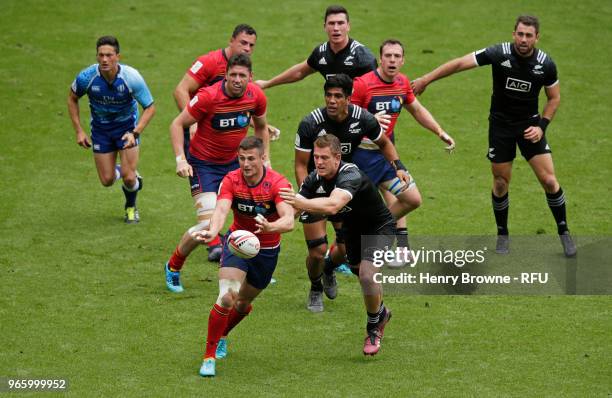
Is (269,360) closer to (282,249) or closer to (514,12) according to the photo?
(282,249)

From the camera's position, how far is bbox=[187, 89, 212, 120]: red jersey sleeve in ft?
36.0

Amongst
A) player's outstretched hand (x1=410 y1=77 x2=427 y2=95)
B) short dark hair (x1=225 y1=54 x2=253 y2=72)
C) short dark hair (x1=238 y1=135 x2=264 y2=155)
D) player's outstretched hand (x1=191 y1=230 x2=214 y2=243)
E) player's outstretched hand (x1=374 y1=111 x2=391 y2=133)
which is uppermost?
short dark hair (x1=225 y1=54 x2=253 y2=72)

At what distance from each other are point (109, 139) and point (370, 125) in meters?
4.41

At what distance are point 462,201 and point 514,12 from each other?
8.21 metres

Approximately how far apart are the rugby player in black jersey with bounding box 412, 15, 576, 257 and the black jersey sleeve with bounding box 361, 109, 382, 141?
1.74m

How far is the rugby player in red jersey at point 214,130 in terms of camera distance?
35.7 ft

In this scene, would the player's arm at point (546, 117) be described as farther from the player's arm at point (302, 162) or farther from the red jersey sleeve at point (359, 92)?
the player's arm at point (302, 162)

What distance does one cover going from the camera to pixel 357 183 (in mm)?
9203

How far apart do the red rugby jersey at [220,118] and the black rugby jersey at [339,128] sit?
916 millimetres

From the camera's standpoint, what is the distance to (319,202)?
894 cm

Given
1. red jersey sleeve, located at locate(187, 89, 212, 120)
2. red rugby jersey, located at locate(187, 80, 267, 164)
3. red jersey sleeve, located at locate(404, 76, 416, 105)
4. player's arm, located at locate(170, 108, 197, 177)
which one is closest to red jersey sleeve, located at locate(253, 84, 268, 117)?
red rugby jersey, located at locate(187, 80, 267, 164)

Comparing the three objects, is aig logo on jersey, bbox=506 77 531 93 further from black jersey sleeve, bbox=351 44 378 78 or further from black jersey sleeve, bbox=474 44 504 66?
black jersey sleeve, bbox=351 44 378 78

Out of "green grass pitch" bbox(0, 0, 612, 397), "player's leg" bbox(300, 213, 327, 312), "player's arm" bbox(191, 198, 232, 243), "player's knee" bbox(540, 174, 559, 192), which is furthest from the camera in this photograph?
"player's knee" bbox(540, 174, 559, 192)

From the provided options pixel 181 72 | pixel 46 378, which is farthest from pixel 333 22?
pixel 181 72
